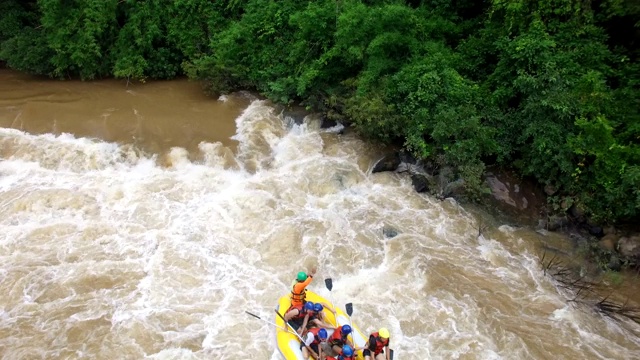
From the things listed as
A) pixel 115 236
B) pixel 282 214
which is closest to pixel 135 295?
pixel 115 236

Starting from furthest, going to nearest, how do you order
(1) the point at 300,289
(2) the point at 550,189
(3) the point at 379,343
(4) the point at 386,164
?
(4) the point at 386,164 < (2) the point at 550,189 < (1) the point at 300,289 < (3) the point at 379,343

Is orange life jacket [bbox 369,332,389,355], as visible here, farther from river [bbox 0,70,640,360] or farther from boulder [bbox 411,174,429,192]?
boulder [bbox 411,174,429,192]

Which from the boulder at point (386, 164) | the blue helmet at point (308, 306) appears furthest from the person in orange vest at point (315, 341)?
the boulder at point (386, 164)

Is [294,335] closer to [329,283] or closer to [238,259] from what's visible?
[329,283]

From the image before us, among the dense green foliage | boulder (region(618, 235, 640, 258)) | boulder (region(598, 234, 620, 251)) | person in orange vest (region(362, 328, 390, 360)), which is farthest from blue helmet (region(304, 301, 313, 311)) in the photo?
boulder (region(618, 235, 640, 258))

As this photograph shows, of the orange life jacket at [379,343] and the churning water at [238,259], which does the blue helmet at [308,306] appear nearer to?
the churning water at [238,259]

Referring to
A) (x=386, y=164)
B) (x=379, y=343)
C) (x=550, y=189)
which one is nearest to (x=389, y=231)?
(x=386, y=164)
